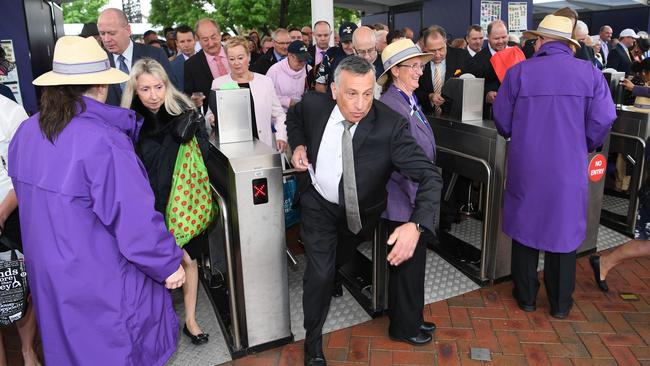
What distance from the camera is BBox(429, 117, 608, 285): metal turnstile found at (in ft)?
11.5

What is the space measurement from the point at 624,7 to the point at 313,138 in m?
16.9

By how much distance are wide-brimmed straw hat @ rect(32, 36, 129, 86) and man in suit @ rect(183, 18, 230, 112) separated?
2415mm

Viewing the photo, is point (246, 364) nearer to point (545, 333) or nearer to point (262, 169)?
point (262, 169)

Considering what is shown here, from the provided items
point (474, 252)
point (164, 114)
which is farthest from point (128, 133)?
point (474, 252)

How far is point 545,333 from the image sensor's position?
3.08 m

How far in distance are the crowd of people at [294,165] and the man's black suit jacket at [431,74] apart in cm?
25

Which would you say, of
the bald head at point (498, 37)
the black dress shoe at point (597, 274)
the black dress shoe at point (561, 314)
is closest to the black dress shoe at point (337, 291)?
the black dress shoe at point (561, 314)

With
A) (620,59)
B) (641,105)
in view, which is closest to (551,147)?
(641,105)

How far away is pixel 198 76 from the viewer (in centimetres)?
450

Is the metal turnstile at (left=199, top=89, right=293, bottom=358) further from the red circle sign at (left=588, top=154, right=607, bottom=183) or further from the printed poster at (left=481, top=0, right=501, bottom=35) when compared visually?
the printed poster at (left=481, top=0, right=501, bottom=35)

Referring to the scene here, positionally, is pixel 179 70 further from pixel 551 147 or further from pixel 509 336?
pixel 509 336

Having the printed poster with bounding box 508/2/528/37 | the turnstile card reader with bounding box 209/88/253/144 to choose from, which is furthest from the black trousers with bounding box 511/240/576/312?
the printed poster with bounding box 508/2/528/37

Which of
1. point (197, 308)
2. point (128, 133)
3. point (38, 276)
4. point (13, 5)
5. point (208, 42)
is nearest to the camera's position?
point (38, 276)

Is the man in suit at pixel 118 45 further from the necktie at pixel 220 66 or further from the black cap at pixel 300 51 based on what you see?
the black cap at pixel 300 51
